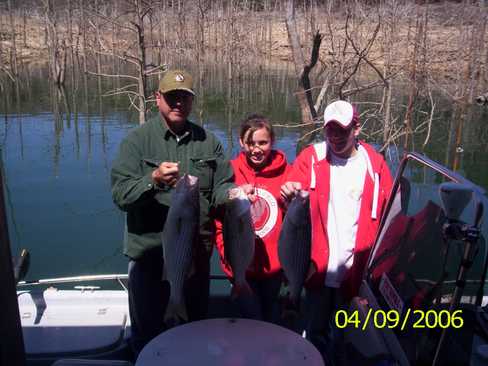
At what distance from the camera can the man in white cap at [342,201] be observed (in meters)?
2.96

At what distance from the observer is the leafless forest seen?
793 centimetres

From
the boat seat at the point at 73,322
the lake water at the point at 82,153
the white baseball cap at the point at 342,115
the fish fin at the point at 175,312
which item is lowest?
the lake water at the point at 82,153

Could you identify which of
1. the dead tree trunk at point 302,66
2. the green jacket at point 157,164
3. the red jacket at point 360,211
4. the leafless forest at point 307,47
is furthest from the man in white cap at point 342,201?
the dead tree trunk at point 302,66

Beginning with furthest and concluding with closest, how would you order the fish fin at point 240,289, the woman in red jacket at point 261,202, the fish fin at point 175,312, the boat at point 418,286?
the woman in red jacket at point 261,202 < the fish fin at point 240,289 < the fish fin at point 175,312 < the boat at point 418,286

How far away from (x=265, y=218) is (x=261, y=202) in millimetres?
111

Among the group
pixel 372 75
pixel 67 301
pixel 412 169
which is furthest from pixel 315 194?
pixel 372 75

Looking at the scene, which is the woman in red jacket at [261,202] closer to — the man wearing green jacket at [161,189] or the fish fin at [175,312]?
the man wearing green jacket at [161,189]

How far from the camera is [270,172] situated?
3.14 m

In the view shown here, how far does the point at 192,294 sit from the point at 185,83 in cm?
141

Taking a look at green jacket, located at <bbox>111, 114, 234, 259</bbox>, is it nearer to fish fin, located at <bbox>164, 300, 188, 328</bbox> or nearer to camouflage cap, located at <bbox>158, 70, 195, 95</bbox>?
camouflage cap, located at <bbox>158, 70, 195, 95</bbox>

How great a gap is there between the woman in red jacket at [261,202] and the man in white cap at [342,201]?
200mm

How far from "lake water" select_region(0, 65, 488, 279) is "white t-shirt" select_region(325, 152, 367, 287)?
5.09m

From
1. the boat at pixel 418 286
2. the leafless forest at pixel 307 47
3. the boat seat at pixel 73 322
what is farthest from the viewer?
the leafless forest at pixel 307 47

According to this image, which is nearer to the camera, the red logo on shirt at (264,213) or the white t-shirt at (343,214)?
the white t-shirt at (343,214)
